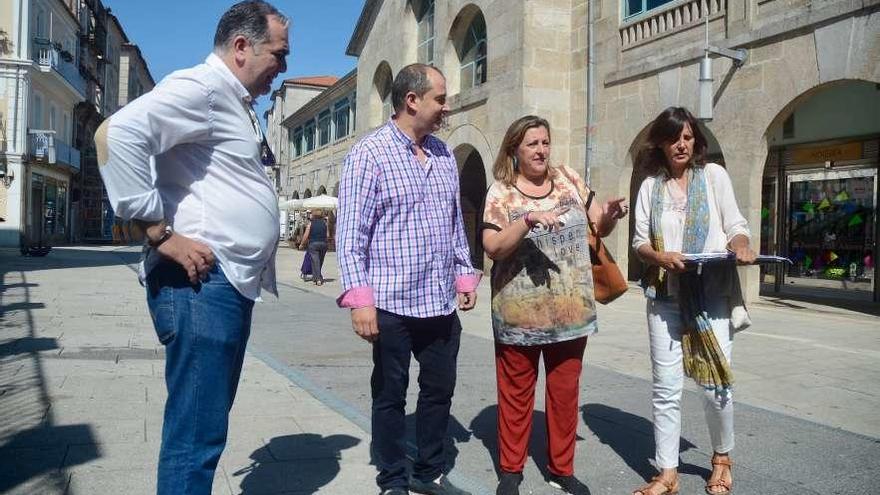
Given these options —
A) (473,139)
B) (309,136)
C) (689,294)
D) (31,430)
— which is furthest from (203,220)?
(309,136)

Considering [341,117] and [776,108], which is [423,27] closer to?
[776,108]

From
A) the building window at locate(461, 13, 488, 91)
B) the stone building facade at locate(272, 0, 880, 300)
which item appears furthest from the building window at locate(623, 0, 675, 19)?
the building window at locate(461, 13, 488, 91)

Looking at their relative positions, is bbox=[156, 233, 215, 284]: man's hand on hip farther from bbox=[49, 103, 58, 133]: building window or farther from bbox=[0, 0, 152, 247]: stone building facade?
bbox=[49, 103, 58, 133]: building window

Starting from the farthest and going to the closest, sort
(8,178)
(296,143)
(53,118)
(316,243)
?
(296,143) → (53,118) → (8,178) → (316,243)

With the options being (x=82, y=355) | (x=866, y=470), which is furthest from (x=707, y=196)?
(x=82, y=355)

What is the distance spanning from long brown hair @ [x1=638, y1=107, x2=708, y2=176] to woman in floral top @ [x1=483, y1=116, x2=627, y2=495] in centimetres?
43

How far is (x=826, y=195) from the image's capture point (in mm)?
13609

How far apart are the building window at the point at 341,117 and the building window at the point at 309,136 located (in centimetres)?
561

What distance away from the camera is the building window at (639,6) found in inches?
523

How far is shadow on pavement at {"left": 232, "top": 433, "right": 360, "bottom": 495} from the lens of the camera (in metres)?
3.28

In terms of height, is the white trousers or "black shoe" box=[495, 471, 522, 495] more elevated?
the white trousers

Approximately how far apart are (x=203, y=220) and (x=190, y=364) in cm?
45

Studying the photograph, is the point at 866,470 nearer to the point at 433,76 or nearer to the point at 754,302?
the point at 433,76

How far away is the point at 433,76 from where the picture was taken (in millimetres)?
3150
